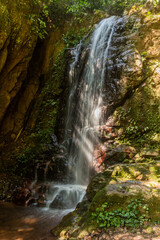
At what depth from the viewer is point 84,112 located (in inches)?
333

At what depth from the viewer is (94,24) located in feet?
36.4

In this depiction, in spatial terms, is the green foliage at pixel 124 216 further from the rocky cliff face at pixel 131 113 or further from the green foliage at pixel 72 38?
the green foliage at pixel 72 38

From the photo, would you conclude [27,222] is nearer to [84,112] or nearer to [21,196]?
[21,196]

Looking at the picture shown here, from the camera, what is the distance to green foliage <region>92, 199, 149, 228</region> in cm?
269

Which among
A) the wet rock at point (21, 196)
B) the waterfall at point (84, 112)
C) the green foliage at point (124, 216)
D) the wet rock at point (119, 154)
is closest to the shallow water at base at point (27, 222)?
the wet rock at point (21, 196)

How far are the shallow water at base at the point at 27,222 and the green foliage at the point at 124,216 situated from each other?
1117 millimetres

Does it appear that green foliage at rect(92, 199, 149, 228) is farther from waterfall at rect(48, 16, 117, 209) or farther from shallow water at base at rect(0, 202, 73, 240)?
waterfall at rect(48, 16, 117, 209)

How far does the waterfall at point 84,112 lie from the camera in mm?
6553

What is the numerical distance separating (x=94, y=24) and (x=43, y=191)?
1036 cm

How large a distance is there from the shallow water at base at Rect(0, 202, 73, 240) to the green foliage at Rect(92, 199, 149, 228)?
3.67ft

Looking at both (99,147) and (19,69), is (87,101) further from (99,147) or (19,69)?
(19,69)

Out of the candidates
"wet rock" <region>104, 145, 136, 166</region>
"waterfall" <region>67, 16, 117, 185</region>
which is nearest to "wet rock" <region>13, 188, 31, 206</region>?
"waterfall" <region>67, 16, 117, 185</region>

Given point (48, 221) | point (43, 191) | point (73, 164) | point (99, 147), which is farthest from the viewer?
point (73, 164)

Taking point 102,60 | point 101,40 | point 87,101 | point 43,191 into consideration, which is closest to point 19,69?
point 87,101
